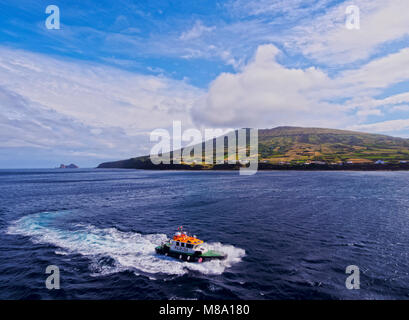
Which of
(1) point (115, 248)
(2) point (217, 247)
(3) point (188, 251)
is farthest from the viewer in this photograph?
(1) point (115, 248)

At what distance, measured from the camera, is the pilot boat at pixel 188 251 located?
36750 millimetres

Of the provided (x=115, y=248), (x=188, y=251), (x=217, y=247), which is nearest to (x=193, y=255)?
(x=188, y=251)

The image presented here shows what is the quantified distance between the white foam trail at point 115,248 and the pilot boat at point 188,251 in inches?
32.5

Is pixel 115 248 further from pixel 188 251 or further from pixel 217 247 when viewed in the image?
pixel 217 247

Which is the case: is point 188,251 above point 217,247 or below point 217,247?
above

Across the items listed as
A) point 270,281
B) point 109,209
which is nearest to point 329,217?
point 270,281

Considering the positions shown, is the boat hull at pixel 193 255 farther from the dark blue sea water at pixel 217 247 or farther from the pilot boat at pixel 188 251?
the dark blue sea water at pixel 217 247

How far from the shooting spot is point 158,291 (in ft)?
94.0

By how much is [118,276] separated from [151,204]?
50.8m

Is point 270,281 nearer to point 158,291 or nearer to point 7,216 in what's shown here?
point 158,291

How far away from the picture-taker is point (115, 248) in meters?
42.8

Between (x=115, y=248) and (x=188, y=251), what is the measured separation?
1556 centimetres

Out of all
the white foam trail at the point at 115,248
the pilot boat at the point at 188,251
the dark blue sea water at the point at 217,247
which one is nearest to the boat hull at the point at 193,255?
the pilot boat at the point at 188,251

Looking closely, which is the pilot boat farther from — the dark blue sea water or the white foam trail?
the dark blue sea water
